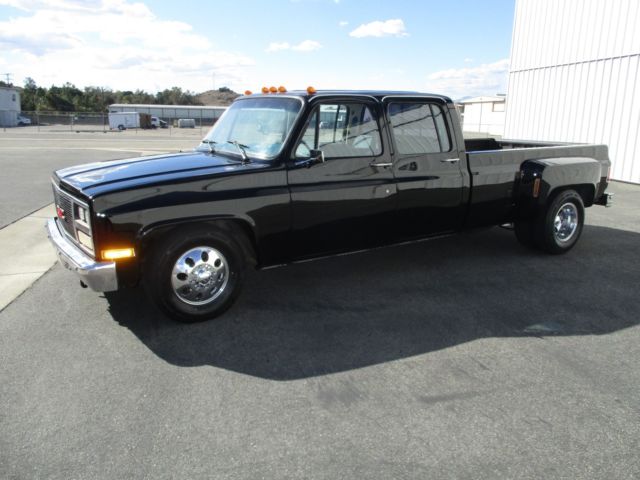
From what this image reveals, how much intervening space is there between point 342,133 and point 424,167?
96cm

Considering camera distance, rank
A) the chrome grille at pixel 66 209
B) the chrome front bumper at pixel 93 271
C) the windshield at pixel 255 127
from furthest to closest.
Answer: the windshield at pixel 255 127
the chrome grille at pixel 66 209
the chrome front bumper at pixel 93 271

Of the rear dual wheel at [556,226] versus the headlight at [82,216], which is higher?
the headlight at [82,216]

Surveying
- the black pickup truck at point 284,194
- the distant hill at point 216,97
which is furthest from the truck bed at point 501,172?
the distant hill at point 216,97

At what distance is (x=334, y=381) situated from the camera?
3.34 meters

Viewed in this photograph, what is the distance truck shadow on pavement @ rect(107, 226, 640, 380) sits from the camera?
3742 millimetres

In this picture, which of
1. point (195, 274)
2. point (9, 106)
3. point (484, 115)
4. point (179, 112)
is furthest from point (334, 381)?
point (179, 112)

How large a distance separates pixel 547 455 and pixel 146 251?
2965 millimetres

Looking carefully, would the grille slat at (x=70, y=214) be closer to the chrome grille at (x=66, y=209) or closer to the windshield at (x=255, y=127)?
the chrome grille at (x=66, y=209)

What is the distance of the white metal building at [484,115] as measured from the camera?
163 ft

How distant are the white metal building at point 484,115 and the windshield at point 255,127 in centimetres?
4604

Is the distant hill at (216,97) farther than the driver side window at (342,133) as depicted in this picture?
Yes

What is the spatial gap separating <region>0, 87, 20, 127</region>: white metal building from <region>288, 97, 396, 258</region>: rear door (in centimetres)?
6006

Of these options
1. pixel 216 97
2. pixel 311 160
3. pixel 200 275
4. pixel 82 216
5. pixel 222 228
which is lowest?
pixel 200 275

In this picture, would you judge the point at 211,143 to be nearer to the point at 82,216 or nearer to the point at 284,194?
the point at 284,194
